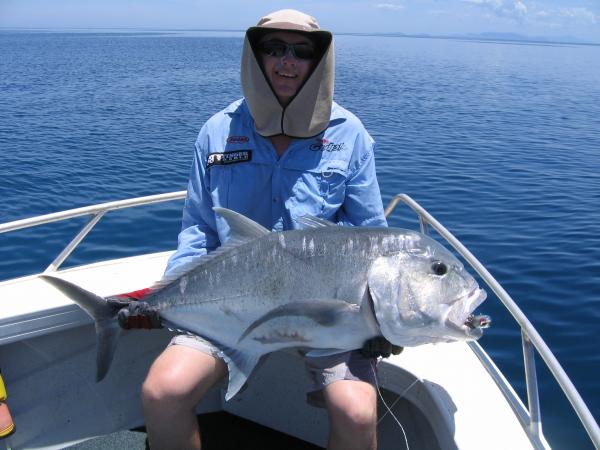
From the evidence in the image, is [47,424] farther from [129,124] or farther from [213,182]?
[129,124]

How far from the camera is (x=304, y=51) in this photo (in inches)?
115

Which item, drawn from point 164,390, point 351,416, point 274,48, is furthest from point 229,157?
point 351,416

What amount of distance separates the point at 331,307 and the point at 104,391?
1.81 m

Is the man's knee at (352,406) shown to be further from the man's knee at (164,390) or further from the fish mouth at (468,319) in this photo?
the man's knee at (164,390)

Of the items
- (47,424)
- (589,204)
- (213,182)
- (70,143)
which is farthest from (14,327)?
(70,143)

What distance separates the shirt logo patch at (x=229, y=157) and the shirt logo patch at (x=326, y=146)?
1.11 ft

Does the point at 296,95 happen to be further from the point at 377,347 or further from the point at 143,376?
the point at 143,376

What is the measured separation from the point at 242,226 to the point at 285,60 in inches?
38.9

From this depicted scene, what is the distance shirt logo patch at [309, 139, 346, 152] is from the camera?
3.02 m

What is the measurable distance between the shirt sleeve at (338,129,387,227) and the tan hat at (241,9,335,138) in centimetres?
24

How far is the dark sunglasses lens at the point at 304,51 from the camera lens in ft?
9.56

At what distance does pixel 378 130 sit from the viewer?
17.5 meters

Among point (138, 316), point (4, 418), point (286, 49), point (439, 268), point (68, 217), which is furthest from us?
point (68, 217)

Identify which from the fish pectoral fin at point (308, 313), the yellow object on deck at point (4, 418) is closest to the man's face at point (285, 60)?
the fish pectoral fin at point (308, 313)
